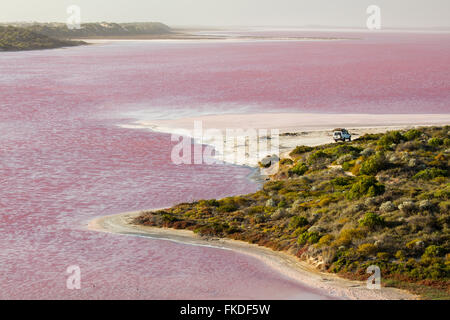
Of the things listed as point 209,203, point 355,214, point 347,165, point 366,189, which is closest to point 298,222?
point 355,214

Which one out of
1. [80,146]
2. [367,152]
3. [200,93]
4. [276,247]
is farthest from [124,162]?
[200,93]

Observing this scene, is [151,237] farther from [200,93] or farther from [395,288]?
[200,93]

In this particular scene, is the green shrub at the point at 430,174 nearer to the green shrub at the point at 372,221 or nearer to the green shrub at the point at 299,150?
the green shrub at the point at 372,221

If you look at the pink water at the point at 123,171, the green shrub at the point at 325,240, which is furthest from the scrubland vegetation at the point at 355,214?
the pink water at the point at 123,171

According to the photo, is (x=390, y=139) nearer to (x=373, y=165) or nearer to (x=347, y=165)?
(x=347, y=165)
